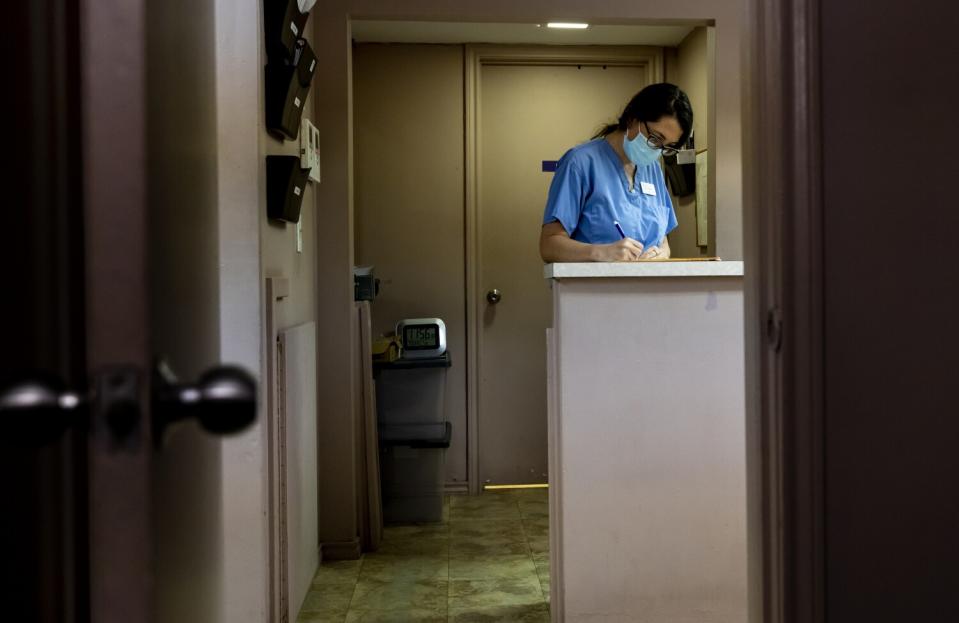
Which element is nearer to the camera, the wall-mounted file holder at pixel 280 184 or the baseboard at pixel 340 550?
the wall-mounted file holder at pixel 280 184

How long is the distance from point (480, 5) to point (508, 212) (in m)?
1.37

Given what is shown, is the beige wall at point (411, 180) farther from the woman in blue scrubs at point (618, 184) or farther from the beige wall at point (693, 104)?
the woman in blue scrubs at point (618, 184)

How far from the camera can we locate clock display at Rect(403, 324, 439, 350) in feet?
12.7

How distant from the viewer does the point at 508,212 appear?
4453 mm

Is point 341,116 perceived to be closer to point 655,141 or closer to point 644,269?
point 655,141

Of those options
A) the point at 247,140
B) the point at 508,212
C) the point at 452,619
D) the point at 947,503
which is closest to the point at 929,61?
the point at 947,503

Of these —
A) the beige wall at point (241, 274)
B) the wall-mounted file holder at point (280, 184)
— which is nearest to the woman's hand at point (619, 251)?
the wall-mounted file holder at point (280, 184)

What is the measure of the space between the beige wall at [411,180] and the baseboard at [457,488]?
47 centimetres

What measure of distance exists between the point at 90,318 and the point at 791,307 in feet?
2.30

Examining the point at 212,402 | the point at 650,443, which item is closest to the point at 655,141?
the point at 650,443

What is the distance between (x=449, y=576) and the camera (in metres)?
3.10

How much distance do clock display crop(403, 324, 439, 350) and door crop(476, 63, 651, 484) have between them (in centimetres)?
57

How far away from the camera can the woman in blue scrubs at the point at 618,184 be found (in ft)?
10.1

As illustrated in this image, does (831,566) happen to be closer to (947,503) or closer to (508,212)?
(947,503)
